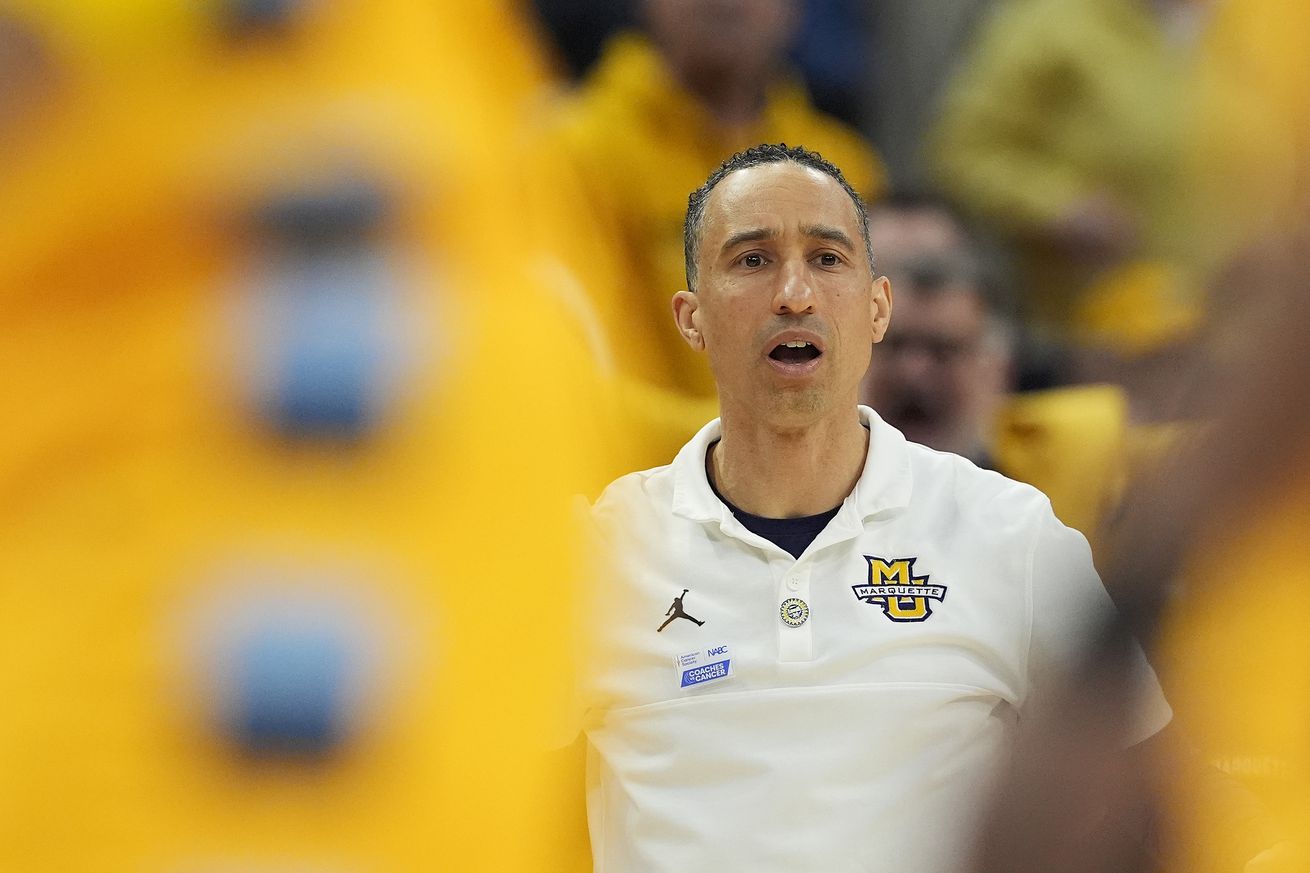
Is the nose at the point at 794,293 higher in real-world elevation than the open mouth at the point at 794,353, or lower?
higher

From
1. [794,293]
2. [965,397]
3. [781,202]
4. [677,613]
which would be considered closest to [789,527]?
[677,613]

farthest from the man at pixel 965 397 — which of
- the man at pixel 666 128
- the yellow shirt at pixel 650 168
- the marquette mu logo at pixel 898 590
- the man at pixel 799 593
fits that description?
the marquette mu logo at pixel 898 590

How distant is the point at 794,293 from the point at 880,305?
20cm

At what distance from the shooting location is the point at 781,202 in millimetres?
2186

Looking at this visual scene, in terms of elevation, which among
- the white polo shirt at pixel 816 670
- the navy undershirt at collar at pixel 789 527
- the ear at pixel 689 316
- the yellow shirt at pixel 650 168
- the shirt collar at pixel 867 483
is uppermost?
the yellow shirt at pixel 650 168

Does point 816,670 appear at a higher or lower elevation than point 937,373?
lower

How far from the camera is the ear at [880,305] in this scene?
7.38 ft

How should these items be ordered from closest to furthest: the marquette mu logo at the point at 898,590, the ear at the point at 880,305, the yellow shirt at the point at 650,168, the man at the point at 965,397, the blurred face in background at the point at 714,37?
the marquette mu logo at the point at 898,590, the ear at the point at 880,305, the man at the point at 965,397, the yellow shirt at the point at 650,168, the blurred face in background at the point at 714,37

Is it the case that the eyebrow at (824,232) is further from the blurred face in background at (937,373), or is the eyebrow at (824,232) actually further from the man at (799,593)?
the blurred face in background at (937,373)

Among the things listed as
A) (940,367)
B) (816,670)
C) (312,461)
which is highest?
(940,367)

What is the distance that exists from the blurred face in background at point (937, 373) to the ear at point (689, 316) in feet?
1.64

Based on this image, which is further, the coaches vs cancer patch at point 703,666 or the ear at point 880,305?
the ear at point 880,305

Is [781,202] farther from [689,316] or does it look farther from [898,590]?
[898,590]

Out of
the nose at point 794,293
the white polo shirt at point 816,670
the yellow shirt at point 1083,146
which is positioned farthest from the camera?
the yellow shirt at point 1083,146
